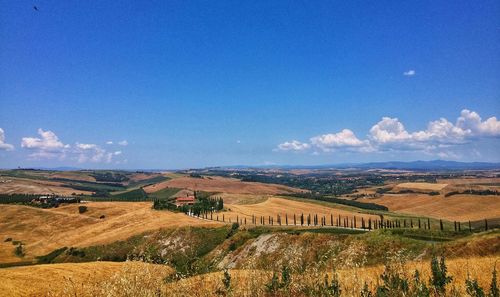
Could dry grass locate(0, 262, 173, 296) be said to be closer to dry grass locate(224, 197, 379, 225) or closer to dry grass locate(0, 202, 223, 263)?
dry grass locate(0, 202, 223, 263)

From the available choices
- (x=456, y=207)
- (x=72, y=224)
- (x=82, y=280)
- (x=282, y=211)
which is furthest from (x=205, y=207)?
(x=456, y=207)

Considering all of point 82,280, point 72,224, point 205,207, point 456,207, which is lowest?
point 456,207

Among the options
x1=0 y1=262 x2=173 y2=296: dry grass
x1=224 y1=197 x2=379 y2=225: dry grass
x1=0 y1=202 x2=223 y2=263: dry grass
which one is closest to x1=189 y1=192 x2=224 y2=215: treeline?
x1=224 y1=197 x2=379 y2=225: dry grass

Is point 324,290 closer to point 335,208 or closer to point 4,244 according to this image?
point 4,244

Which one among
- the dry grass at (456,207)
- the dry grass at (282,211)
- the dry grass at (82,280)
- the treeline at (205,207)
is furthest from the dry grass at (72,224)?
the dry grass at (456,207)

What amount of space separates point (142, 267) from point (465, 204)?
183m

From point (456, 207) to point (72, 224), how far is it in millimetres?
159199

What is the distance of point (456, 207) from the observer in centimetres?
16588

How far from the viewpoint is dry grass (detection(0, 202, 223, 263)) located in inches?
A: 4262

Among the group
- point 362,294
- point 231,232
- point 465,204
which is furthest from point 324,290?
point 465,204

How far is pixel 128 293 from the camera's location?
9.11 metres

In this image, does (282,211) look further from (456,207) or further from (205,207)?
(456,207)

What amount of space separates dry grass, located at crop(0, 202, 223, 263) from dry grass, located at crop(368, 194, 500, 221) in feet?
358

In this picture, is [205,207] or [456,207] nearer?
[205,207]
